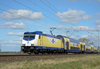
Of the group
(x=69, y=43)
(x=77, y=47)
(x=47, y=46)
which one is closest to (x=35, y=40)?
→ (x=47, y=46)

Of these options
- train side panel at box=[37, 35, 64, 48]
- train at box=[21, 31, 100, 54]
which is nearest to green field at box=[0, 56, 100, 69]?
train at box=[21, 31, 100, 54]

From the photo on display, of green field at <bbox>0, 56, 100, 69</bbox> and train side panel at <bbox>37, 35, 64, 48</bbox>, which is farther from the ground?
train side panel at <bbox>37, 35, 64, 48</bbox>

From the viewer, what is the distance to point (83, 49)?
187ft

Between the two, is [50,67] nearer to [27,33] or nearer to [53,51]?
[27,33]

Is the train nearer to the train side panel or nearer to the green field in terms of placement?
the train side panel

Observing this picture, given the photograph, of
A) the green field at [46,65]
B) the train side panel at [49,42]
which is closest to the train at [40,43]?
the train side panel at [49,42]

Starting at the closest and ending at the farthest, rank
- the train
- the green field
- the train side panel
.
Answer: the green field
the train
the train side panel

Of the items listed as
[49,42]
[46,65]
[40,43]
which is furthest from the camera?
[49,42]

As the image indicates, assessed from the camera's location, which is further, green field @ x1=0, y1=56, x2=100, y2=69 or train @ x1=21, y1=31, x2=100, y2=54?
train @ x1=21, y1=31, x2=100, y2=54

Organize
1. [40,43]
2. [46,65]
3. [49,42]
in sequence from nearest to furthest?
[46,65] → [40,43] → [49,42]

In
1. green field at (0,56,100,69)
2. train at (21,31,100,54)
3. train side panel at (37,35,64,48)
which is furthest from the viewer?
train side panel at (37,35,64,48)

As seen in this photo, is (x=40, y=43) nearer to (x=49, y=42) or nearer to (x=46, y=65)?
(x=49, y=42)

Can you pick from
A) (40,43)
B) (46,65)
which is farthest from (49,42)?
(46,65)

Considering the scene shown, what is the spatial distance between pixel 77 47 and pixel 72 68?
35856 millimetres
